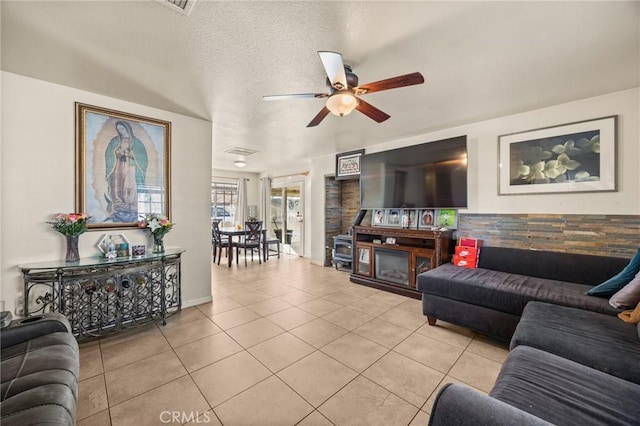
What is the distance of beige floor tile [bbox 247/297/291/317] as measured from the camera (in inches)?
122

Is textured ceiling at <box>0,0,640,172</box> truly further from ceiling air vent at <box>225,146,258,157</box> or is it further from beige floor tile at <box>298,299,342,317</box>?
beige floor tile at <box>298,299,342,317</box>

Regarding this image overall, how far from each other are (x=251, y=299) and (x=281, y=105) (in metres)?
2.61

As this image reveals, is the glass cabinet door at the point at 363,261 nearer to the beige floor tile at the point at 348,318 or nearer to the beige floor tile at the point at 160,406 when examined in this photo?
the beige floor tile at the point at 348,318

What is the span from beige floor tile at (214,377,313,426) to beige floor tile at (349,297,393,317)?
1.59 metres

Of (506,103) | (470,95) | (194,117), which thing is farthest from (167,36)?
(506,103)

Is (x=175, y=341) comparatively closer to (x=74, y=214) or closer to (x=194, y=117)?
(x=74, y=214)

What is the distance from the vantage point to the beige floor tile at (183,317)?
2762 mm

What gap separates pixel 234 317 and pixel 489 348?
2.65 metres

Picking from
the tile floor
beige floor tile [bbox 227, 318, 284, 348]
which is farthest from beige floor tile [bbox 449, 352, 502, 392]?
beige floor tile [bbox 227, 318, 284, 348]

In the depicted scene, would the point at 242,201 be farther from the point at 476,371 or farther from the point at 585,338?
the point at 585,338

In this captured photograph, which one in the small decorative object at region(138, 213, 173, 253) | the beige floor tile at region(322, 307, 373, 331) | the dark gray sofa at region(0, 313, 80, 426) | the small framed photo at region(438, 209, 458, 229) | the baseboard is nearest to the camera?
the dark gray sofa at region(0, 313, 80, 426)

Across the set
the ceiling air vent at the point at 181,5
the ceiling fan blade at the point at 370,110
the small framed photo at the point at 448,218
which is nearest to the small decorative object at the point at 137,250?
the ceiling air vent at the point at 181,5

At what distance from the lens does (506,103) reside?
2.80m

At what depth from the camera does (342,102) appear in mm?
1940
